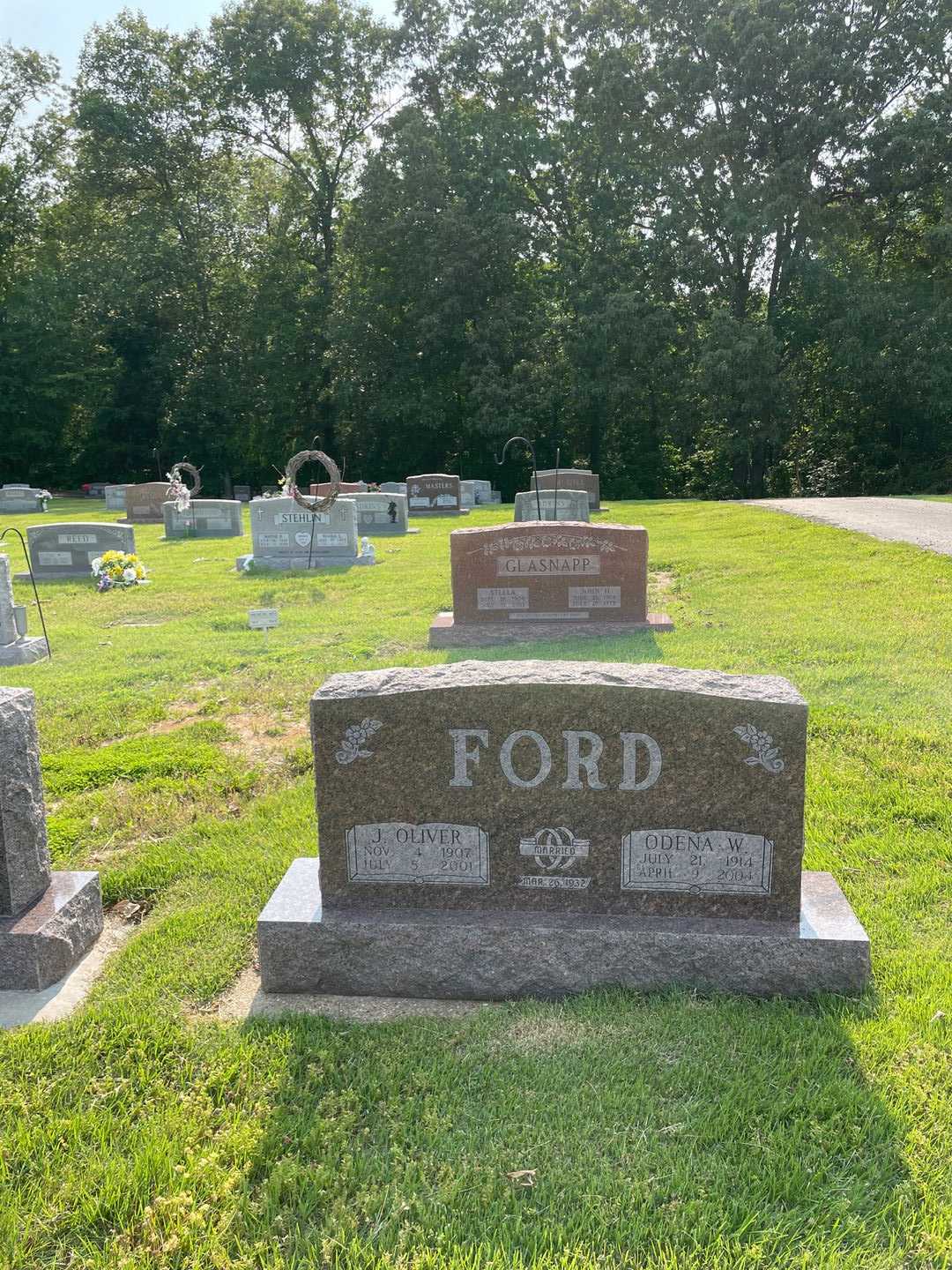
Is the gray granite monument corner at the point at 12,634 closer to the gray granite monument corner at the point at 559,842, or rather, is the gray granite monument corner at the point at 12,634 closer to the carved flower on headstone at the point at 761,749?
the gray granite monument corner at the point at 559,842

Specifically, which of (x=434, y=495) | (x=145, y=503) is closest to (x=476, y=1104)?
(x=434, y=495)

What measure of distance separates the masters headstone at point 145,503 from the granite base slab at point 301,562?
438 inches

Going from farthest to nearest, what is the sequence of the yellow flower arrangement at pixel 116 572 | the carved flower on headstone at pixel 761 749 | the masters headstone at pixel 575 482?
the masters headstone at pixel 575 482
the yellow flower arrangement at pixel 116 572
the carved flower on headstone at pixel 761 749

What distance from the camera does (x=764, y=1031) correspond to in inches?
121

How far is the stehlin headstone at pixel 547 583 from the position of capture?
29.9ft

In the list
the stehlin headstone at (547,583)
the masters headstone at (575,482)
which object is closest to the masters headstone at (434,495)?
the masters headstone at (575,482)

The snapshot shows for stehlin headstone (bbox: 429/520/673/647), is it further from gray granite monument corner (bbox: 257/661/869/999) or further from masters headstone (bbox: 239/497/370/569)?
masters headstone (bbox: 239/497/370/569)

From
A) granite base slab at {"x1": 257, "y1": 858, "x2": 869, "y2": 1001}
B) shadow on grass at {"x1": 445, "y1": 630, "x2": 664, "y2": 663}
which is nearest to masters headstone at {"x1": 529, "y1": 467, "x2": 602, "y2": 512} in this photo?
shadow on grass at {"x1": 445, "y1": 630, "x2": 664, "y2": 663}

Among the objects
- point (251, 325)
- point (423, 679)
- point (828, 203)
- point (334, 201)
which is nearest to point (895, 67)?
point (828, 203)

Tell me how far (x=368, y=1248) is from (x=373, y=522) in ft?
60.0

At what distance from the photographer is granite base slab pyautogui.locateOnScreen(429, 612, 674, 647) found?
901 cm

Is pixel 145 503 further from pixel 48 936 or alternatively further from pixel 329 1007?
pixel 329 1007

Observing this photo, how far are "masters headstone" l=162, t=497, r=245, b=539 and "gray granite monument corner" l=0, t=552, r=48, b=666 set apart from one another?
11.4 metres

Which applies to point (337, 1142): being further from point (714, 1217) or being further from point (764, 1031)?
point (764, 1031)
